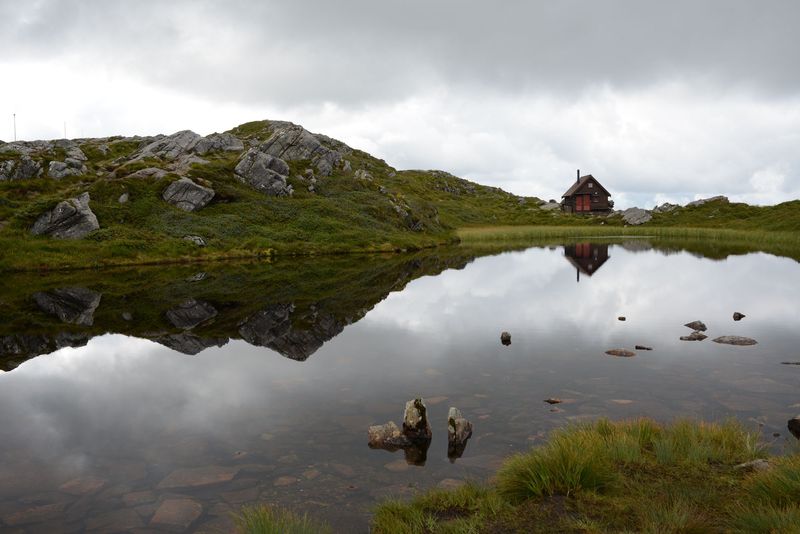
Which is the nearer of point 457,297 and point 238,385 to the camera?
point 238,385

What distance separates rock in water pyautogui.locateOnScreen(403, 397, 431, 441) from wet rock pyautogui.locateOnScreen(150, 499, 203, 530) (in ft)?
15.3

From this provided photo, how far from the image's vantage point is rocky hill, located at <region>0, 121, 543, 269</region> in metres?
54.6

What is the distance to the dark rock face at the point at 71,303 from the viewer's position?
28098mm

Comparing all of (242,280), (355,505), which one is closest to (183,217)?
(242,280)

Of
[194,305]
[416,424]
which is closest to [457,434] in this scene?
[416,424]

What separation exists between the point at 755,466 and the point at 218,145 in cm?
13290

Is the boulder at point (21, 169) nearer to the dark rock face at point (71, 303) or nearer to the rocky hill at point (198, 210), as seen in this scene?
the rocky hill at point (198, 210)

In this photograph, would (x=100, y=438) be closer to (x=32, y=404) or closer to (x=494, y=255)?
(x=32, y=404)

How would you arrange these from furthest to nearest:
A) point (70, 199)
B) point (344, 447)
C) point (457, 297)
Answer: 1. point (70, 199)
2. point (457, 297)
3. point (344, 447)

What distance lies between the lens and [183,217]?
65750 millimetres

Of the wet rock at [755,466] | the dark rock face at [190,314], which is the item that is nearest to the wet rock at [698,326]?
A: the wet rock at [755,466]

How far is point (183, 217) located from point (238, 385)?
54650 mm

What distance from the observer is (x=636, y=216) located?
13288 centimetres

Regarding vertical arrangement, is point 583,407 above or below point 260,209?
below
